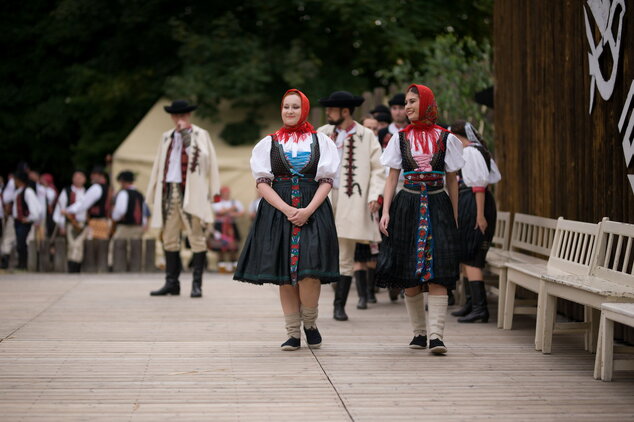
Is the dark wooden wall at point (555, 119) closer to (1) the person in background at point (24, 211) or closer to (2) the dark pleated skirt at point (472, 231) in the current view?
(2) the dark pleated skirt at point (472, 231)

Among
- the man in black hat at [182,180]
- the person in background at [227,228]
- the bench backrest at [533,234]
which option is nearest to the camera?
the bench backrest at [533,234]

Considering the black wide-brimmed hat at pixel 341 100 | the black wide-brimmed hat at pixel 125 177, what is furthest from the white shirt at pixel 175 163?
the black wide-brimmed hat at pixel 125 177

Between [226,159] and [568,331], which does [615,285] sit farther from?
[226,159]

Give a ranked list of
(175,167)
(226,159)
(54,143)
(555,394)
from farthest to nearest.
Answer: (54,143) < (226,159) < (175,167) < (555,394)

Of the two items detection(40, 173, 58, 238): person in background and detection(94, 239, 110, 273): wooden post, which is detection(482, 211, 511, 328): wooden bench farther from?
detection(40, 173, 58, 238): person in background

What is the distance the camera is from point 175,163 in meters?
10.6

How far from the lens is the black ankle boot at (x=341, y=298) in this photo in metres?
8.96

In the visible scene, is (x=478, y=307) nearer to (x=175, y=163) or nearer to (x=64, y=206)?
(x=175, y=163)

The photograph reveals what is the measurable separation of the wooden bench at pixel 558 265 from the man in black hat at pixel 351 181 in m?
1.40

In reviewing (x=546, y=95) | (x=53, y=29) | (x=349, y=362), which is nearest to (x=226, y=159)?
(x=53, y=29)

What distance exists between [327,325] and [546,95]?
2917 mm

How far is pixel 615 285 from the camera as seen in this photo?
657cm

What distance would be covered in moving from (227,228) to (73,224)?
8.43 ft

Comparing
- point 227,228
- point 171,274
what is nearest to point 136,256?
point 227,228
